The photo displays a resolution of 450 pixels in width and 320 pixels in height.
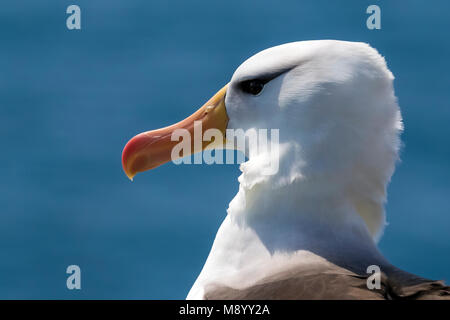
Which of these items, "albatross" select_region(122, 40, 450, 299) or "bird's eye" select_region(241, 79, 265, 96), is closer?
"albatross" select_region(122, 40, 450, 299)

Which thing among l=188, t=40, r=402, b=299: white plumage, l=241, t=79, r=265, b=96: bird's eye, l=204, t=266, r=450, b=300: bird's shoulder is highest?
l=241, t=79, r=265, b=96: bird's eye

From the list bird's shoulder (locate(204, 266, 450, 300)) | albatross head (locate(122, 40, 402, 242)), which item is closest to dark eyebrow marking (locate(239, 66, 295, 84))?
albatross head (locate(122, 40, 402, 242))

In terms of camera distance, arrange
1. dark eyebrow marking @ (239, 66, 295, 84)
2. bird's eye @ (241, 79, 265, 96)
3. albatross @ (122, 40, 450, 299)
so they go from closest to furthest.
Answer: albatross @ (122, 40, 450, 299)
dark eyebrow marking @ (239, 66, 295, 84)
bird's eye @ (241, 79, 265, 96)

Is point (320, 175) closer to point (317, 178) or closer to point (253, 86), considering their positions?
point (317, 178)

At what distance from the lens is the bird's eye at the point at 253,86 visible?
5914 millimetres

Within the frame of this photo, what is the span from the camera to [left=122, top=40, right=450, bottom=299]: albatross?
5480mm

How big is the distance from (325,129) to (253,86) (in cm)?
60

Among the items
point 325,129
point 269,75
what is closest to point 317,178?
point 325,129

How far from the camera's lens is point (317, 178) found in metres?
5.52

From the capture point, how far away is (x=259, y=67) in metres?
5.88

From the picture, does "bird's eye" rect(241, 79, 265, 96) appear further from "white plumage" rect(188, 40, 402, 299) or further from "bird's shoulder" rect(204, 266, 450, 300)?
"bird's shoulder" rect(204, 266, 450, 300)

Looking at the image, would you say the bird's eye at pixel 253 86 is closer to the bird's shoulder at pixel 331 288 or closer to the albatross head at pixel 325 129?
→ the albatross head at pixel 325 129
